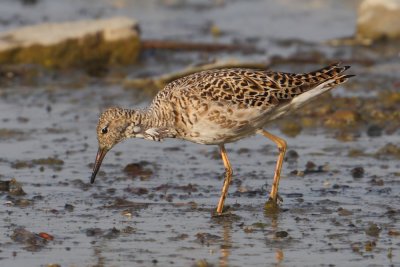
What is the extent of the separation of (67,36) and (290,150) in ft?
21.5

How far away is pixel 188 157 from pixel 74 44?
6185 mm

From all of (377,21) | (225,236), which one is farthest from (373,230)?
(377,21)

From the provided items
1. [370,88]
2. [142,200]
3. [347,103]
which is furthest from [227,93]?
[370,88]

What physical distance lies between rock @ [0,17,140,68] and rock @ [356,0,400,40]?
4.74 metres

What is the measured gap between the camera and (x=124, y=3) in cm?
2619

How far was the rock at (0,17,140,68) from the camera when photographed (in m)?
18.6

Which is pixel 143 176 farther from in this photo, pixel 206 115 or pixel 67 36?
pixel 67 36

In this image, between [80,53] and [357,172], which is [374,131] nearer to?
[357,172]

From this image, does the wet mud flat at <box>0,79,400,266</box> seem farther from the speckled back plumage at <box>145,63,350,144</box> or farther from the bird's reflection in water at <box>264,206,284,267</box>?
the speckled back plumage at <box>145,63,350,144</box>

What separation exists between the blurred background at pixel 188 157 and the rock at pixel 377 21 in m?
0.02

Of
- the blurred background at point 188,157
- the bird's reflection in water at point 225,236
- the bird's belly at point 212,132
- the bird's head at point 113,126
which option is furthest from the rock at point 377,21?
the bird's reflection in water at point 225,236

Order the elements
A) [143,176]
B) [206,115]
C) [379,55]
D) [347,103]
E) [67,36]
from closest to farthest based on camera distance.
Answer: [206,115], [143,176], [347,103], [67,36], [379,55]

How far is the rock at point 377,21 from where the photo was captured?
2097 cm

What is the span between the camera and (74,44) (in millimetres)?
18859
